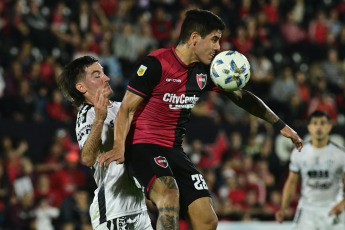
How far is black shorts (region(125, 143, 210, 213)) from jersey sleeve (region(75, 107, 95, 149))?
0.40 m

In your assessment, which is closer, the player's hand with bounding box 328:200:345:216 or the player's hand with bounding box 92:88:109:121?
the player's hand with bounding box 92:88:109:121

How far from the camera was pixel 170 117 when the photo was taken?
6113 millimetres

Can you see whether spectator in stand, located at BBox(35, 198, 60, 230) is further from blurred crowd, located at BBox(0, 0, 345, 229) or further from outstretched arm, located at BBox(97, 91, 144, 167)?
outstretched arm, located at BBox(97, 91, 144, 167)

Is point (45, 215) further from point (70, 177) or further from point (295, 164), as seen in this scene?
point (295, 164)

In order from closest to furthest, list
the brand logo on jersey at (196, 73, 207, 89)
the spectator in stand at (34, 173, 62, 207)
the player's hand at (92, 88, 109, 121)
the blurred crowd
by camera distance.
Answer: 1. the player's hand at (92, 88, 109, 121)
2. the brand logo on jersey at (196, 73, 207, 89)
3. the spectator in stand at (34, 173, 62, 207)
4. the blurred crowd

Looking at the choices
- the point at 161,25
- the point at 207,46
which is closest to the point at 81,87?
the point at 207,46

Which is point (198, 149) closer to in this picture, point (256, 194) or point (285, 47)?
point (256, 194)

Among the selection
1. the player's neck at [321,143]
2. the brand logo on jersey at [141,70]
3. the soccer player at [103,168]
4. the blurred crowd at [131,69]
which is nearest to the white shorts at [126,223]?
the soccer player at [103,168]

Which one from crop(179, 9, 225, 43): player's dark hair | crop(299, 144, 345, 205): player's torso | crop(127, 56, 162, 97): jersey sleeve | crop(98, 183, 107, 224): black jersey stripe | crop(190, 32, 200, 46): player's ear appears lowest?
crop(98, 183, 107, 224): black jersey stripe

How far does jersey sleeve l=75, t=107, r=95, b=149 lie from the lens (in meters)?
6.00

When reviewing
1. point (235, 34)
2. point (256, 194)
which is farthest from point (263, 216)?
point (235, 34)

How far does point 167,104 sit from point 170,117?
0.13 m

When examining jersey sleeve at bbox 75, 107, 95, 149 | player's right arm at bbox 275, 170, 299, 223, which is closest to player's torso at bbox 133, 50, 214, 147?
jersey sleeve at bbox 75, 107, 95, 149

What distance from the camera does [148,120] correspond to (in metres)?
6.05
